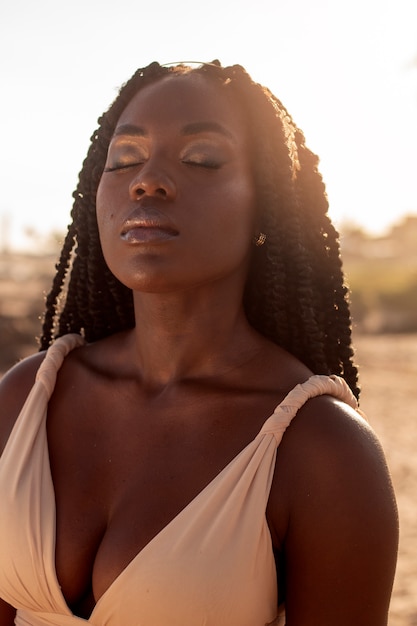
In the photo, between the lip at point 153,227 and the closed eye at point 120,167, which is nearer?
the lip at point 153,227

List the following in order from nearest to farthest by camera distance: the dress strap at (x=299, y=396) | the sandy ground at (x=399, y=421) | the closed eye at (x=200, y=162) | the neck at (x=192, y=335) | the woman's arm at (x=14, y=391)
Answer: the dress strap at (x=299, y=396) → the closed eye at (x=200, y=162) → the neck at (x=192, y=335) → the woman's arm at (x=14, y=391) → the sandy ground at (x=399, y=421)

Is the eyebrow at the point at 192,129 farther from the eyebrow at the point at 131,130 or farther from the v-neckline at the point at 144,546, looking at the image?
the v-neckline at the point at 144,546

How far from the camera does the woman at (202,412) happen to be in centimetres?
209

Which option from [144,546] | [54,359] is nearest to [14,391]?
[54,359]

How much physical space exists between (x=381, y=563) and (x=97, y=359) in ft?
3.54

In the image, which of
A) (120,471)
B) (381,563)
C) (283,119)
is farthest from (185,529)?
(283,119)

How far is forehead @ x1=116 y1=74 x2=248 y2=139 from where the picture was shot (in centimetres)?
236

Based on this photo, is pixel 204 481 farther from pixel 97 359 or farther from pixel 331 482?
pixel 97 359

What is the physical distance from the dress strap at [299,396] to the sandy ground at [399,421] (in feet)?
11.6

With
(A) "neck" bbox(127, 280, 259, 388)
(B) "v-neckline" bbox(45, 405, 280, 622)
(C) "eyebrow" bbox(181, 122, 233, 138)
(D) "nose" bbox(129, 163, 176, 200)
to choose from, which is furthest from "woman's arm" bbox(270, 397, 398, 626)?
(C) "eyebrow" bbox(181, 122, 233, 138)

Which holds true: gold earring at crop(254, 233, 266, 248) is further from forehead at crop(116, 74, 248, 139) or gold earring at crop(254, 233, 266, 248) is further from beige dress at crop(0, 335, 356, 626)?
beige dress at crop(0, 335, 356, 626)

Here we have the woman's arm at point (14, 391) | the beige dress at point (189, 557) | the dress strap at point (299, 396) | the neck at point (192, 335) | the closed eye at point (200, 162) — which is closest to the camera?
the beige dress at point (189, 557)

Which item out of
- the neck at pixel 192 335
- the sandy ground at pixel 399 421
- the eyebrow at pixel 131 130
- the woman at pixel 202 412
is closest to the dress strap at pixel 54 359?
the woman at pixel 202 412

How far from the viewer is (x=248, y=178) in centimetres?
244
